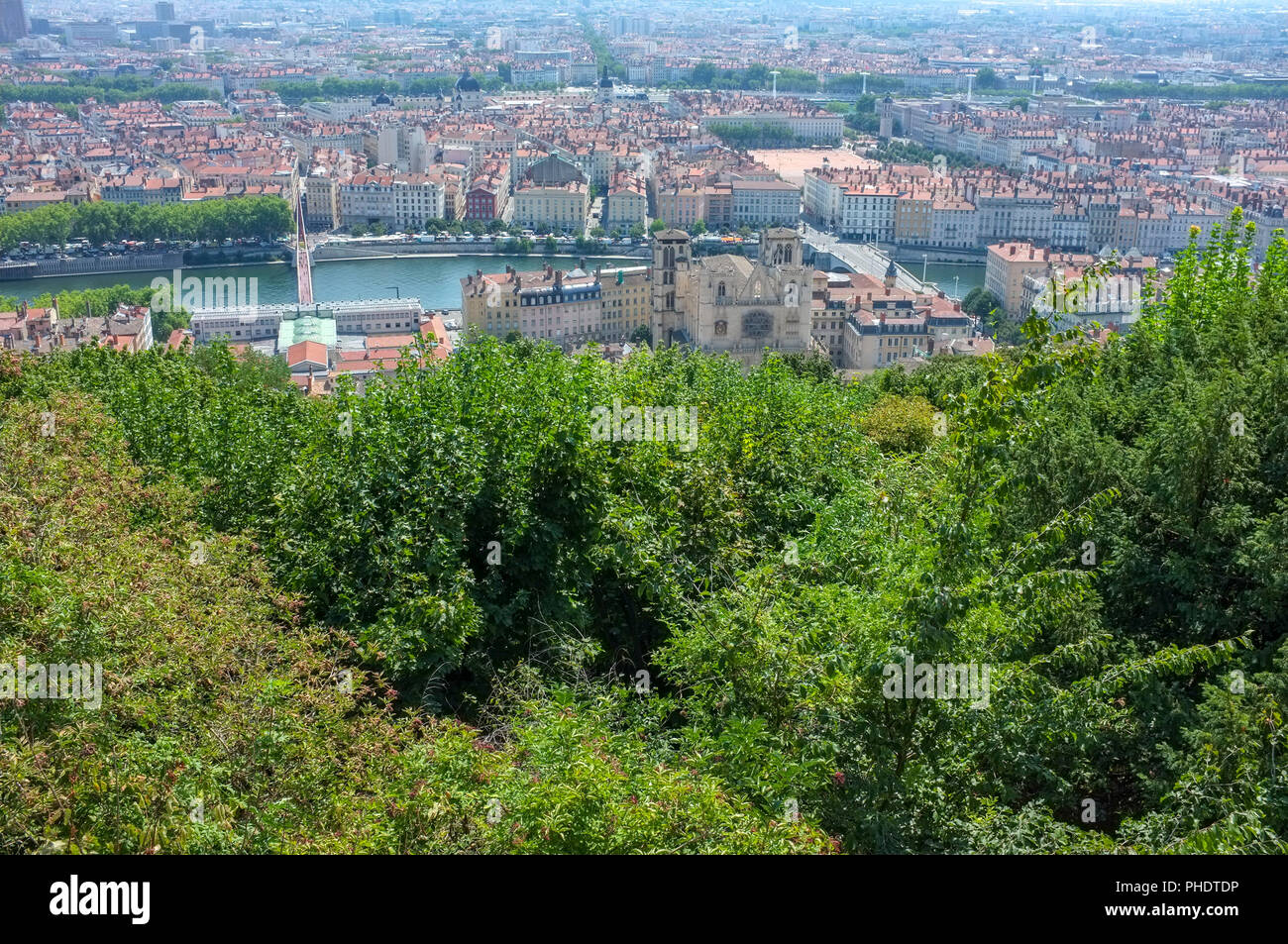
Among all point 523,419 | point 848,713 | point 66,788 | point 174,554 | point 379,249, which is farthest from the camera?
point 379,249

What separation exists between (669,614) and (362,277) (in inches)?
986

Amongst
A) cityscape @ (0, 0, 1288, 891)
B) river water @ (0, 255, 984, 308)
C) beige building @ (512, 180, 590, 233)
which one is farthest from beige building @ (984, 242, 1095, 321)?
cityscape @ (0, 0, 1288, 891)

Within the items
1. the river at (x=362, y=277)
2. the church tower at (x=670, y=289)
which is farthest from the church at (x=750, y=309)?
the river at (x=362, y=277)

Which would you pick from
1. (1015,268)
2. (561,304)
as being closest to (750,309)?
(561,304)

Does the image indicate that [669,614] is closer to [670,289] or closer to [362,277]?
[670,289]

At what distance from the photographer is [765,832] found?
101 inches

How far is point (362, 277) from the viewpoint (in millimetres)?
27812

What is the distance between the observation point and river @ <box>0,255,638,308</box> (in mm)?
26156

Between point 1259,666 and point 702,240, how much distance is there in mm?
28533

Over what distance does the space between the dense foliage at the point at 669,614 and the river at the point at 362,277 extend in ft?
68.5

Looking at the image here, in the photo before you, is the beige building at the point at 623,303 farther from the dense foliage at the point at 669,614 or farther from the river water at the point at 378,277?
the dense foliage at the point at 669,614

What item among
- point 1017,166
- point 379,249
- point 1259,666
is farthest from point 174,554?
point 1017,166
